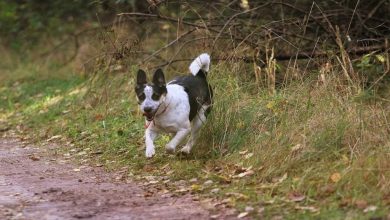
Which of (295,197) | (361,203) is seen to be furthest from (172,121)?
(361,203)

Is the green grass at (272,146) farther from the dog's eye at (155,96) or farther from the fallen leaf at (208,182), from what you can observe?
the dog's eye at (155,96)

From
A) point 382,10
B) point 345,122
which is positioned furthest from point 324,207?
point 382,10

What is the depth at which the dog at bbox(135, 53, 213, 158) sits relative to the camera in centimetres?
753

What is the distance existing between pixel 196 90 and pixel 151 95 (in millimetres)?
913

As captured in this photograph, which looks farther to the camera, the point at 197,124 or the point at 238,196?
the point at 197,124

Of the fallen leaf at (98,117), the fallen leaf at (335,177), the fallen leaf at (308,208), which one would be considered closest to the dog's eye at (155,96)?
the fallen leaf at (335,177)

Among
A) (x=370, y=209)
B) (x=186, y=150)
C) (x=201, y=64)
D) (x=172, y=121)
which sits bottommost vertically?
(x=370, y=209)

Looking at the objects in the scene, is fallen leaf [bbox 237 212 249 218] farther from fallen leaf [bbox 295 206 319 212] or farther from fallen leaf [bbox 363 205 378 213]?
fallen leaf [bbox 363 205 378 213]

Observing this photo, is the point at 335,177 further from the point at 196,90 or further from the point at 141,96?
the point at 196,90

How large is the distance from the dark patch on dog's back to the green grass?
0.22 m

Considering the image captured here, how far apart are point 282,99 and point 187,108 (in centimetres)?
119

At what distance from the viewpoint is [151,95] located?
294 inches

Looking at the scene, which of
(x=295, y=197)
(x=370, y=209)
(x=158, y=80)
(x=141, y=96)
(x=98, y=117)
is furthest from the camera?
(x=98, y=117)

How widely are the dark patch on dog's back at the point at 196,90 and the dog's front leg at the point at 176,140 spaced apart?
28cm
